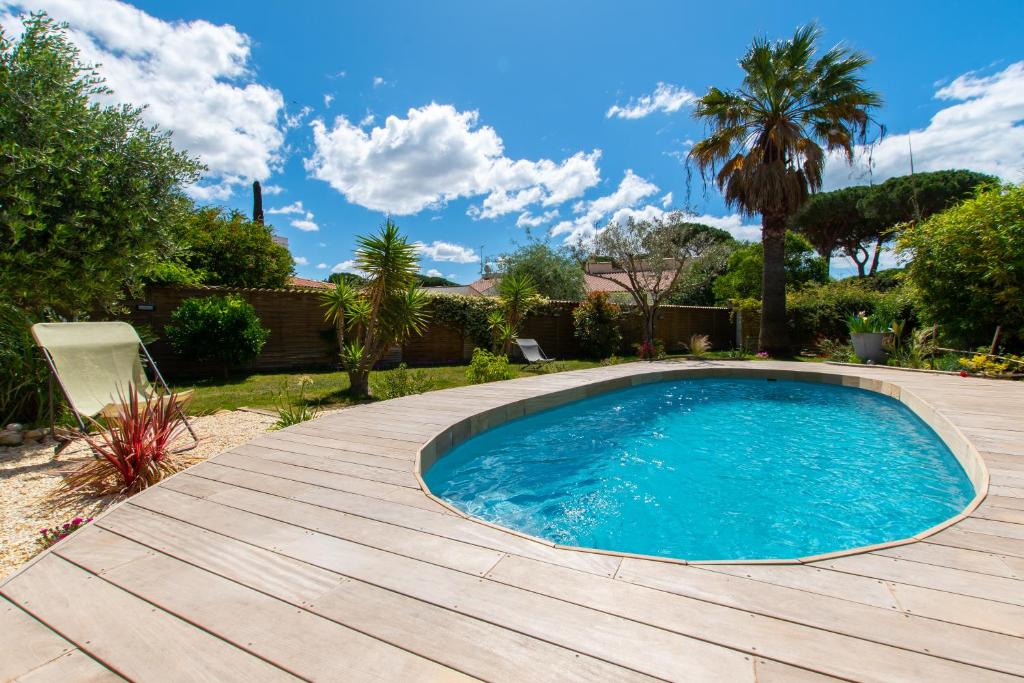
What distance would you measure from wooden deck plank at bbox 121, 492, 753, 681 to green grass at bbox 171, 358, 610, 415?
3907 millimetres

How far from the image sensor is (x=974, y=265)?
777cm

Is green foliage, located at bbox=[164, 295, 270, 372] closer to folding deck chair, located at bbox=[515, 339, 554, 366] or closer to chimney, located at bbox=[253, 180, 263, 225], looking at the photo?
folding deck chair, located at bbox=[515, 339, 554, 366]

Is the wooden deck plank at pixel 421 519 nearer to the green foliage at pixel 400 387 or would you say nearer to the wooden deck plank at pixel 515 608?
the wooden deck plank at pixel 515 608

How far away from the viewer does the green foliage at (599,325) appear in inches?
529

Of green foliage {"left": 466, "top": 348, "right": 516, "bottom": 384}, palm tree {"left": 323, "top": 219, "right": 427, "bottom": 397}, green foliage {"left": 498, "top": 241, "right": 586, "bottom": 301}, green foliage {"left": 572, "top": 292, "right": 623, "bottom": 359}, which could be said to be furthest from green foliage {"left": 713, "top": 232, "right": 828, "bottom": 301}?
palm tree {"left": 323, "top": 219, "right": 427, "bottom": 397}

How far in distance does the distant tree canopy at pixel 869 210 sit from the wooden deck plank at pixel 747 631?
2445cm

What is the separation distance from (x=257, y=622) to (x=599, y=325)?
1255 centimetres

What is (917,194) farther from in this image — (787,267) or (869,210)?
(787,267)

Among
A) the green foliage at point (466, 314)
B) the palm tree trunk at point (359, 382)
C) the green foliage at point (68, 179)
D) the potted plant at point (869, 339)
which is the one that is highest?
the green foliage at point (68, 179)

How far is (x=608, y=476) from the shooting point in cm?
430

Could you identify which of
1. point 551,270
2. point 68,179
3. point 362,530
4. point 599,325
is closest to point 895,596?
point 362,530

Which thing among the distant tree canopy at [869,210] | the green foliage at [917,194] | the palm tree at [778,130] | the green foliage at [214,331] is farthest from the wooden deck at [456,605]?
the green foliage at [917,194]

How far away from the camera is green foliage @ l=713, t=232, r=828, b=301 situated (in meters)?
22.5

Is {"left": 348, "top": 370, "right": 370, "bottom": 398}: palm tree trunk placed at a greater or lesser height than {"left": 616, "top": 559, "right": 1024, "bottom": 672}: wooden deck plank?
greater
